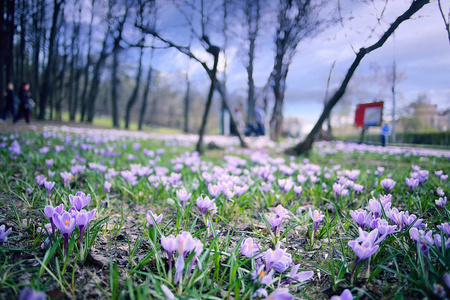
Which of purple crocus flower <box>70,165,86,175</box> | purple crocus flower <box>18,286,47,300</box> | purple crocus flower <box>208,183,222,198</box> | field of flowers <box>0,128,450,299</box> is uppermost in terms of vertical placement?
purple crocus flower <box>70,165,86,175</box>

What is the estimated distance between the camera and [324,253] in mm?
1498

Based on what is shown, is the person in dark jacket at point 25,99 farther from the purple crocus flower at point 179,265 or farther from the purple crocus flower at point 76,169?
the purple crocus flower at point 179,265

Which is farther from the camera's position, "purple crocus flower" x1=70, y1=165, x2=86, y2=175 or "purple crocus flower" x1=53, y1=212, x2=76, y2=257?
"purple crocus flower" x1=70, y1=165, x2=86, y2=175

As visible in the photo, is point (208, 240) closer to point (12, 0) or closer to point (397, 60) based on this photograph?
point (397, 60)

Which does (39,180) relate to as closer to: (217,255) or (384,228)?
(217,255)

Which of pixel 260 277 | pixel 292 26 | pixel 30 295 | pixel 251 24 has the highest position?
pixel 251 24

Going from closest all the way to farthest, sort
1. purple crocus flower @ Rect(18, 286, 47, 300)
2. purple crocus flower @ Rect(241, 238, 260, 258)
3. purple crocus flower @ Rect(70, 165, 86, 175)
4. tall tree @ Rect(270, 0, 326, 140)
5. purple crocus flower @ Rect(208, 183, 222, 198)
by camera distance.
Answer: purple crocus flower @ Rect(18, 286, 47, 300) → purple crocus flower @ Rect(241, 238, 260, 258) → purple crocus flower @ Rect(208, 183, 222, 198) → purple crocus flower @ Rect(70, 165, 86, 175) → tall tree @ Rect(270, 0, 326, 140)

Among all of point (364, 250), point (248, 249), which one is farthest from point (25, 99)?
point (364, 250)

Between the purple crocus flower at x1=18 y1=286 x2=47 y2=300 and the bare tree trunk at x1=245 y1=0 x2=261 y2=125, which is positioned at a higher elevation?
the bare tree trunk at x1=245 y1=0 x2=261 y2=125

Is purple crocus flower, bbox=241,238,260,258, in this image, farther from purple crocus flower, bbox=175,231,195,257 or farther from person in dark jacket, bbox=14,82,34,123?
person in dark jacket, bbox=14,82,34,123

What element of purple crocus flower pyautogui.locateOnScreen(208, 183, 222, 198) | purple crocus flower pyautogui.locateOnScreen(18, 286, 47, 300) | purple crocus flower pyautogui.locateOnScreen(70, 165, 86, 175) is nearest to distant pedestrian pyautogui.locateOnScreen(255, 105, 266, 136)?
purple crocus flower pyautogui.locateOnScreen(70, 165, 86, 175)

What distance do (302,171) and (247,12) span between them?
372 cm

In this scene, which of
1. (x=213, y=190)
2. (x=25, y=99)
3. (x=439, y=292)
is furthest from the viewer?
(x=25, y=99)

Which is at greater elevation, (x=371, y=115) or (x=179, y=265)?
(x=371, y=115)
